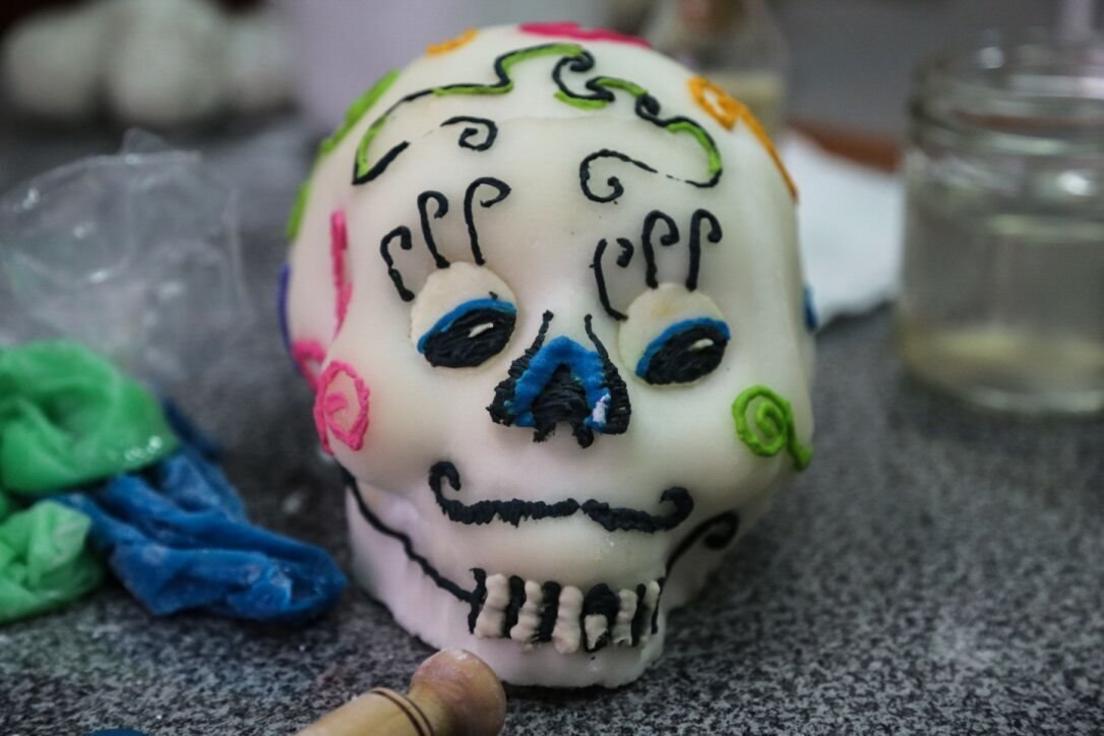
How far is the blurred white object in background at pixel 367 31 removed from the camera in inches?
39.7

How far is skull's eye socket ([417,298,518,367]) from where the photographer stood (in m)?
0.45

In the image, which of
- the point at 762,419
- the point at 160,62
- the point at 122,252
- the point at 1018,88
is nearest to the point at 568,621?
Result: the point at 762,419

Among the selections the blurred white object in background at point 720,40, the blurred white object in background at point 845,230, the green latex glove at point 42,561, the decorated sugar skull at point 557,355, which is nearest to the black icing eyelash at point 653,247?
the decorated sugar skull at point 557,355

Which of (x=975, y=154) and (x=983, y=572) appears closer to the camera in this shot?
(x=983, y=572)

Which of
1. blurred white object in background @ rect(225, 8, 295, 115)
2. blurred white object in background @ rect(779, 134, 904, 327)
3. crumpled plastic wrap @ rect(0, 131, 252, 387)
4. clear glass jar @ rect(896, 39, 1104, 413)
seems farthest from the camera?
blurred white object in background @ rect(225, 8, 295, 115)

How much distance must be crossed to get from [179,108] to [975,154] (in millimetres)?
742

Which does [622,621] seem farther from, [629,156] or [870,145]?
[870,145]

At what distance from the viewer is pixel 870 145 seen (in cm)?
118

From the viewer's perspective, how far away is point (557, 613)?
0.45 m

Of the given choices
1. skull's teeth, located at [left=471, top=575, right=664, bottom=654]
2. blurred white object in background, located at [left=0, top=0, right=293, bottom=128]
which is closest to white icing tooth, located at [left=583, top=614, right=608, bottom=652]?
skull's teeth, located at [left=471, top=575, right=664, bottom=654]

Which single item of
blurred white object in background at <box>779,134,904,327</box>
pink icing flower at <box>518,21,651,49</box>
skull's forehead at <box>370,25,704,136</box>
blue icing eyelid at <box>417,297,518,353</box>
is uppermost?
pink icing flower at <box>518,21,651,49</box>

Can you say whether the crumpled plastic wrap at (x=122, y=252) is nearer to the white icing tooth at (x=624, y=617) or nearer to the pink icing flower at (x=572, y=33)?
the pink icing flower at (x=572, y=33)

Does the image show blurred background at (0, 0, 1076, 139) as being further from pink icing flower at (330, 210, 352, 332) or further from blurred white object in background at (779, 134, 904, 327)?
pink icing flower at (330, 210, 352, 332)

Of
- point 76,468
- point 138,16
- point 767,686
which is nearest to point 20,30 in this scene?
point 138,16
